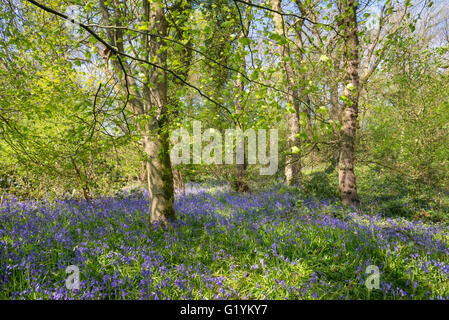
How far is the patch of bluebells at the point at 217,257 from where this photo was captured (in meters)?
2.80

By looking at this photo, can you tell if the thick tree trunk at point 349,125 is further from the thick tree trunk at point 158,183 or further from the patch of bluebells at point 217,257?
the thick tree trunk at point 158,183

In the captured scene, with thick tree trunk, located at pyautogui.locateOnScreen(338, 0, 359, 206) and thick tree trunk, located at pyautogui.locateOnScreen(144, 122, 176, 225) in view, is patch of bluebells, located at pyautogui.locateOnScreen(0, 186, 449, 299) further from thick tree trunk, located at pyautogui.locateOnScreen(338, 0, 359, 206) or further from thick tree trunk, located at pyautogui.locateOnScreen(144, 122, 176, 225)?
thick tree trunk, located at pyautogui.locateOnScreen(338, 0, 359, 206)

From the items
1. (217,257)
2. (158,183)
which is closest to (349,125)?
(217,257)

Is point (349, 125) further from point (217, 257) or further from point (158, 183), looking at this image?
point (158, 183)

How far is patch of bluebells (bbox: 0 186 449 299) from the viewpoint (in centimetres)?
280

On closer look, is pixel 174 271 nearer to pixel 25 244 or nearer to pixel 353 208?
pixel 25 244

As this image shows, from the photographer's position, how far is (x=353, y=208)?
5832 mm

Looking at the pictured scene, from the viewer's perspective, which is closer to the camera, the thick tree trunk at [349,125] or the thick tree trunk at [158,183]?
the thick tree trunk at [158,183]

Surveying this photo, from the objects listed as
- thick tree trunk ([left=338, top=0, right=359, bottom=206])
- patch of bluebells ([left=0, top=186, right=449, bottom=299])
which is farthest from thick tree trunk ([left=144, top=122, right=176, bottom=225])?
thick tree trunk ([left=338, top=0, right=359, bottom=206])

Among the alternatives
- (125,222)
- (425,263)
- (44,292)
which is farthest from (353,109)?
(44,292)

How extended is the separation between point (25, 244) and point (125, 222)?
1.66 metres

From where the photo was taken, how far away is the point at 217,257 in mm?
3521

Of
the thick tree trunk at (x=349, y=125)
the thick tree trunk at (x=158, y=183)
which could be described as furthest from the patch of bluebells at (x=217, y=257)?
the thick tree trunk at (x=349, y=125)
